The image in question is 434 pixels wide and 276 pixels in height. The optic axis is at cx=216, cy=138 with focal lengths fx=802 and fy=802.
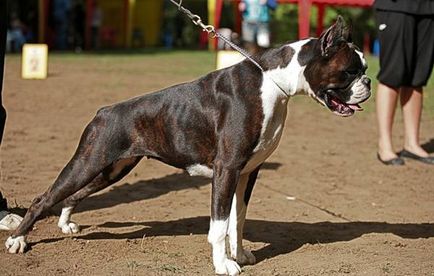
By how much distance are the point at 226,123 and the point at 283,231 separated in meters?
1.60

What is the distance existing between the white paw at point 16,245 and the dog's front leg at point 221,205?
131 centimetres

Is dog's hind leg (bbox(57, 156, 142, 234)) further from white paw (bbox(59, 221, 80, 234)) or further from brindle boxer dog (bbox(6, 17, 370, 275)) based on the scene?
→ brindle boxer dog (bbox(6, 17, 370, 275))

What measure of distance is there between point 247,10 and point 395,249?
1894 cm

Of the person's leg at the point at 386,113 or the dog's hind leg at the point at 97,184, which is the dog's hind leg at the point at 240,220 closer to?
the dog's hind leg at the point at 97,184

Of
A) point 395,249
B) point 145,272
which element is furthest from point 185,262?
point 395,249

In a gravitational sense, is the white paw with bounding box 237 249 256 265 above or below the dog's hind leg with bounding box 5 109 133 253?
below

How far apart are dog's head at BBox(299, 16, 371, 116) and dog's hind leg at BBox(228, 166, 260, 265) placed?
0.73m

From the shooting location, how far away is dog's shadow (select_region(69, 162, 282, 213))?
6768 millimetres

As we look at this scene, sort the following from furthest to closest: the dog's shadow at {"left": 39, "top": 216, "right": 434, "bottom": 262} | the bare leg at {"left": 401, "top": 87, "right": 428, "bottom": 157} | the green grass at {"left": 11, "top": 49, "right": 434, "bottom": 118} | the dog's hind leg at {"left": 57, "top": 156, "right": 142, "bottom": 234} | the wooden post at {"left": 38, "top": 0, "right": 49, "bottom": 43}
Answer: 1. the wooden post at {"left": 38, "top": 0, "right": 49, "bottom": 43}
2. the green grass at {"left": 11, "top": 49, "right": 434, "bottom": 118}
3. the bare leg at {"left": 401, "top": 87, "right": 428, "bottom": 157}
4. the dog's shadow at {"left": 39, "top": 216, "right": 434, "bottom": 262}
5. the dog's hind leg at {"left": 57, "top": 156, "right": 142, "bottom": 234}

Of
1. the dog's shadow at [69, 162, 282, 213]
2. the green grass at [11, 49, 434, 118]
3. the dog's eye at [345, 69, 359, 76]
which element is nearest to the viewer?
the dog's eye at [345, 69, 359, 76]


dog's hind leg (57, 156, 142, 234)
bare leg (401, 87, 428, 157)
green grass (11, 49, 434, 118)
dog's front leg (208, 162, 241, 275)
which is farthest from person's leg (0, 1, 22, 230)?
green grass (11, 49, 434, 118)

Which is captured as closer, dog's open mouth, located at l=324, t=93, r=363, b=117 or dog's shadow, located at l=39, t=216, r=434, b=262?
dog's open mouth, located at l=324, t=93, r=363, b=117

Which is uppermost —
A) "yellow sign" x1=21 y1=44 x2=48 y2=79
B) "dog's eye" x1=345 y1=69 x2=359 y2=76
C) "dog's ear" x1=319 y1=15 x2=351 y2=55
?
"dog's ear" x1=319 y1=15 x2=351 y2=55

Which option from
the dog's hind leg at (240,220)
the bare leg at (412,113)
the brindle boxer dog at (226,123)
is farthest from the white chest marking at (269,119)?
the bare leg at (412,113)
